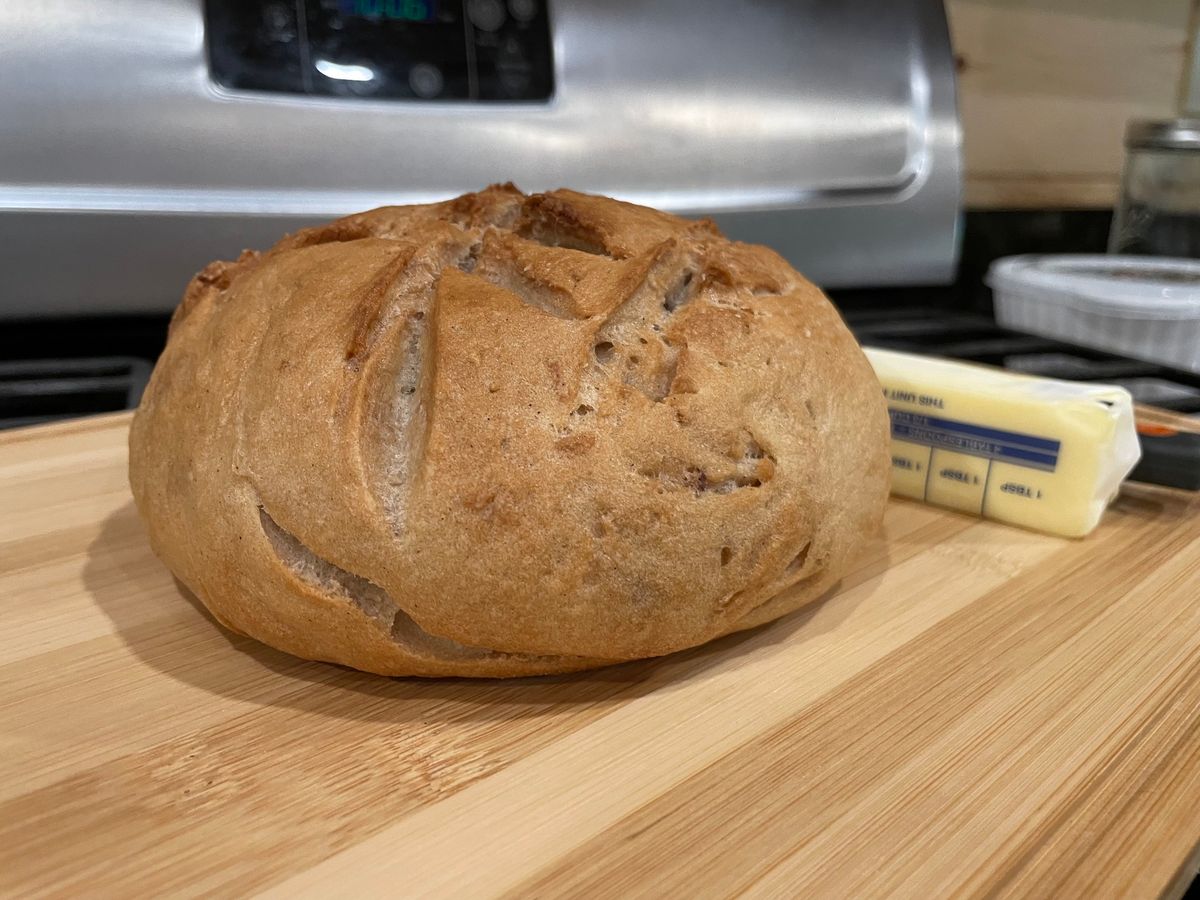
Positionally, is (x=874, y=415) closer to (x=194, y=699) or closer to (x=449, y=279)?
(x=449, y=279)

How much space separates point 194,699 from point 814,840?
1.42ft

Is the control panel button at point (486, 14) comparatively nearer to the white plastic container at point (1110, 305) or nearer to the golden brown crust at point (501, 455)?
the golden brown crust at point (501, 455)

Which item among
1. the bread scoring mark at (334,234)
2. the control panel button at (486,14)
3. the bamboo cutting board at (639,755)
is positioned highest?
the control panel button at (486,14)

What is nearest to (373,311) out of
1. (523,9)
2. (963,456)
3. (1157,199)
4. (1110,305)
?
(963,456)

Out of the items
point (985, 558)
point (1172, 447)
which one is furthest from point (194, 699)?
point (1172, 447)

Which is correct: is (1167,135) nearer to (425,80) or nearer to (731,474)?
(425,80)

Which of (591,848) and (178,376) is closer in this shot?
(591,848)

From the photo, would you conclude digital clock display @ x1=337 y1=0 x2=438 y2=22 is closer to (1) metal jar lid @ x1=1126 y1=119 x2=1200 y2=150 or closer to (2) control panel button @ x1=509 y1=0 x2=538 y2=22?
(2) control panel button @ x1=509 y1=0 x2=538 y2=22

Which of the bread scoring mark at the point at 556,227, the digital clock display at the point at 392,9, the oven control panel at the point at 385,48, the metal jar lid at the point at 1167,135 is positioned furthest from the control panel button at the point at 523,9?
the metal jar lid at the point at 1167,135

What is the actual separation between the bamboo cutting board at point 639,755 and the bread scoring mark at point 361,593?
0.14ft

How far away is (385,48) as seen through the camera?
1303mm

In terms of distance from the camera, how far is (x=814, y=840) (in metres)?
0.52

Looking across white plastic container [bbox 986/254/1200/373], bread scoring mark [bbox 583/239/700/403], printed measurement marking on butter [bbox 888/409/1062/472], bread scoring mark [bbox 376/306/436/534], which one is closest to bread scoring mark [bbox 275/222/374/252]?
bread scoring mark [bbox 376/306/436/534]

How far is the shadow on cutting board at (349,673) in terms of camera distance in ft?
2.12
